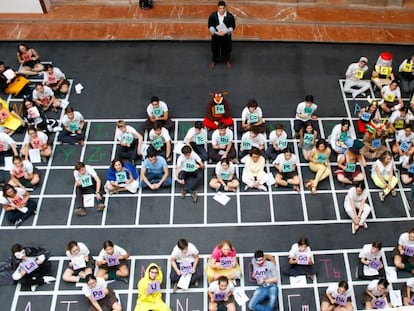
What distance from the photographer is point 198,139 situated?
8.81 m

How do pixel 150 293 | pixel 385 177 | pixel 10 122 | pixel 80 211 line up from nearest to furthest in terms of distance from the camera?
pixel 150 293, pixel 80 211, pixel 385 177, pixel 10 122

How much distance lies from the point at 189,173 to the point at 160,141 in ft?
2.63

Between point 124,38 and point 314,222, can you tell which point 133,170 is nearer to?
point 314,222

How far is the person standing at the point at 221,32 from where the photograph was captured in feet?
32.3

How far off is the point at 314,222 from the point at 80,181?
3.89m

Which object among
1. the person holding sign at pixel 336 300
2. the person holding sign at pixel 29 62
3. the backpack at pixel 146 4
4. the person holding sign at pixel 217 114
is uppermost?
the backpack at pixel 146 4

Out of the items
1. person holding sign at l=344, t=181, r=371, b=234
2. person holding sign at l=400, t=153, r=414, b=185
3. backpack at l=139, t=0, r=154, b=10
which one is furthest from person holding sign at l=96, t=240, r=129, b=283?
backpack at l=139, t=0, r=154, b=10

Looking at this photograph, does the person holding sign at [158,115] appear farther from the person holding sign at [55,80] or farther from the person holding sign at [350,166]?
the person holding sign at [350,166]

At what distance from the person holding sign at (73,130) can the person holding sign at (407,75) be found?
20.9 feet

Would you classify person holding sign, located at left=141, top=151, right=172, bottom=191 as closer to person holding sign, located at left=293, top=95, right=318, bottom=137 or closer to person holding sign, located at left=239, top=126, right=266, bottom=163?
person holding sign, located at left=239, top=126, right=266, bottom=163

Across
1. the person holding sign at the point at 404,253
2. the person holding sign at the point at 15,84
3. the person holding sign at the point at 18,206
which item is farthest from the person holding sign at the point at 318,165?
the person holding sign at the point at 15,84

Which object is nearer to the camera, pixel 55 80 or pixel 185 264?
pixel 185 264

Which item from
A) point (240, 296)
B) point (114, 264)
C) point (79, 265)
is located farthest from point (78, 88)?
point (240, 296)

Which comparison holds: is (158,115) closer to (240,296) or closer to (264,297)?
(240,296)
